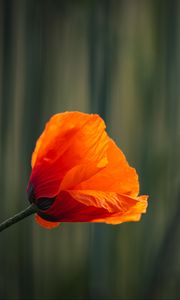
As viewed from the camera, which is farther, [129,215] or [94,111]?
[94,111]

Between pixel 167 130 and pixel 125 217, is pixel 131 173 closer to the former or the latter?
pixel 125 217

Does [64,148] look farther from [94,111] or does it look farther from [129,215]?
[94,111]

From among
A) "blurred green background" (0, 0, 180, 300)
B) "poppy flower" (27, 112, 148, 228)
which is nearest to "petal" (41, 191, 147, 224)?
"poppy flower" (27, 112, 148, 228)

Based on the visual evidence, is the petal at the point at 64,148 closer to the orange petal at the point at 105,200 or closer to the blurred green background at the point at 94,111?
the orange petal at the point at 105,200

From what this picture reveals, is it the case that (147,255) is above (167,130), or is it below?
below

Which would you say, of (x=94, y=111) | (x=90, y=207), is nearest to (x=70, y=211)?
(x=90, y=207)

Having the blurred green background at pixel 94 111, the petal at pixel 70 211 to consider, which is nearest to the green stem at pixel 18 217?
the petal at pixel 70 211

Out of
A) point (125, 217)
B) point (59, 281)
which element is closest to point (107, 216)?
point (125, 217)

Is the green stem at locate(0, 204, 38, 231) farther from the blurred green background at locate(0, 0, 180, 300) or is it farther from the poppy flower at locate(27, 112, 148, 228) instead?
the blurred green background at locate(0, 0, 180, 300)
